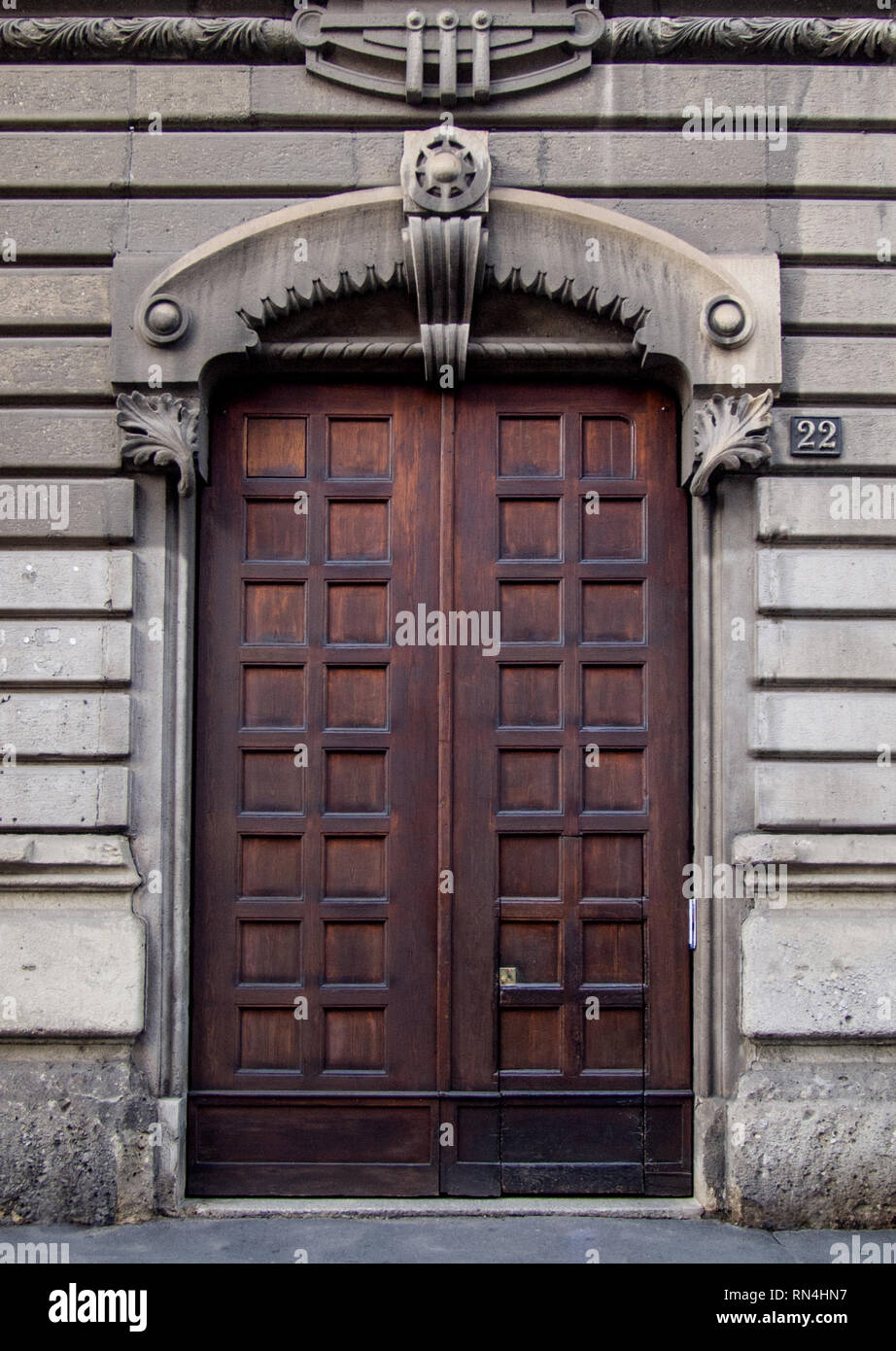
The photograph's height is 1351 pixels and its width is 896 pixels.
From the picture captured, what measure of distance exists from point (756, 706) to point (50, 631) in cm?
386

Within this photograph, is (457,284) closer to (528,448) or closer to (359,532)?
(528,448)

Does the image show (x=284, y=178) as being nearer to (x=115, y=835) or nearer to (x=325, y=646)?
(x=325, y=646)

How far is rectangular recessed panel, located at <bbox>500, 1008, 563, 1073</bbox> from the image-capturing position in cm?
654

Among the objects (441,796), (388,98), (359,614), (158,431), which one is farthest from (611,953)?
(388,98)

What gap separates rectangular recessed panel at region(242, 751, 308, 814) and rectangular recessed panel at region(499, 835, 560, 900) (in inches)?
46.4

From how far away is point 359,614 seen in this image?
22.1 ft

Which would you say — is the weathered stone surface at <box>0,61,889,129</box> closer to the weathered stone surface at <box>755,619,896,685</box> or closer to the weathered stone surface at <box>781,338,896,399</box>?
the weathered stone surface at <box>781,338,896,399</box>

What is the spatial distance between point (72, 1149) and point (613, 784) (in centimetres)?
345

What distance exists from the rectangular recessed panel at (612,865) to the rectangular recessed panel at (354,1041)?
138 cm

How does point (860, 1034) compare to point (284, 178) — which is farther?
point (284, 178)

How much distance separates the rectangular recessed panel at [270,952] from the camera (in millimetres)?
6590

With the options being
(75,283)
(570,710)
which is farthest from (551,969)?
(75,283)

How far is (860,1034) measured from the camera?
6.23m

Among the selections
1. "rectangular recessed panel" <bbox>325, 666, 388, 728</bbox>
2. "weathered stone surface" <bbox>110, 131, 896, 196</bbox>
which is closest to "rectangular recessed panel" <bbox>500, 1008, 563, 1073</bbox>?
"rectangular recessed panel" <bbox>325, 666, 388, 728</bbox>
